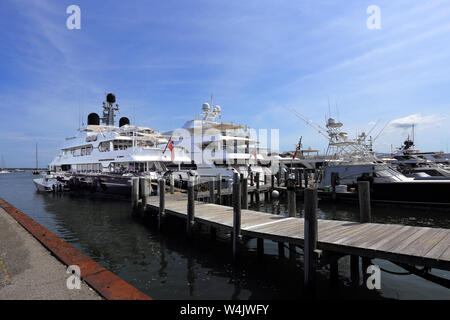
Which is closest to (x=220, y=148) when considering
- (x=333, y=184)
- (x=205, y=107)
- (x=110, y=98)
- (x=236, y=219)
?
(x=205, y=107)

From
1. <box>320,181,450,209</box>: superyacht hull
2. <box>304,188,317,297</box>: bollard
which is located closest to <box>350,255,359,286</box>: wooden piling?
<box>304,188,317,297</box>: bollard

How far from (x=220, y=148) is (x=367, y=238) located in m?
20.1

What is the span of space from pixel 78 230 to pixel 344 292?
11635mm

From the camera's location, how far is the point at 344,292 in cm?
620

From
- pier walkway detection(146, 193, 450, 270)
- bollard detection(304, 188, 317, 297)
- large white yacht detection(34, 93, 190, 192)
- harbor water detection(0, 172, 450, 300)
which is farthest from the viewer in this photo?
large white yacht detection(34, 93, 190, 192)

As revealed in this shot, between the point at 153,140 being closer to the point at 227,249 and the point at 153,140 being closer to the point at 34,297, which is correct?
the point at 227,249

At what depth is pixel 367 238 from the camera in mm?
6023

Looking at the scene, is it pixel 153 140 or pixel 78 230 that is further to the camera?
pixel 153 140

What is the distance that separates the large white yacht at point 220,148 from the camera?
931 inches

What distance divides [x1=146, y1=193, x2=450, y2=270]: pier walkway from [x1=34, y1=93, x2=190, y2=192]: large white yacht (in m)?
15.4

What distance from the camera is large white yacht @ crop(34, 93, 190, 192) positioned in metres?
24.2

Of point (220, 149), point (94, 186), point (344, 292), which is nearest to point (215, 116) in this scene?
point (220, 149)

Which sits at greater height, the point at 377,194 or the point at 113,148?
the point at 113,148

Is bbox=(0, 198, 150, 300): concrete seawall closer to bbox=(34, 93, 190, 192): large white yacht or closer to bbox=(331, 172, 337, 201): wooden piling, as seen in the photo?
bbox=(34, 93, 190, 192): large white yacht
